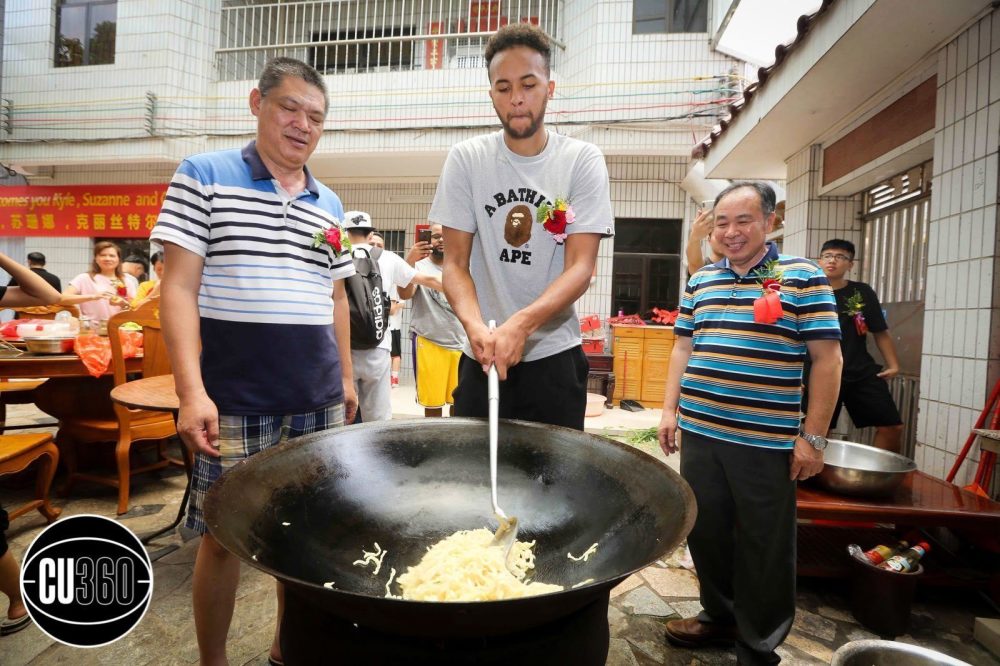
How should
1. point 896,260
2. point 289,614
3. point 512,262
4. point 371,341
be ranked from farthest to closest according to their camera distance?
point 896,260 < point 371,341 < point 512,262 < point 289,614

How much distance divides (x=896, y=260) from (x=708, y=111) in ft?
13.1

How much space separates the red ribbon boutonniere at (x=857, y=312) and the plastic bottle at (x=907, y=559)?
1.76 m

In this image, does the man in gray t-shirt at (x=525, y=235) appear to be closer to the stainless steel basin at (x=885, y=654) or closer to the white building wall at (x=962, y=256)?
the stainless steel basin at (x=885, y=654)

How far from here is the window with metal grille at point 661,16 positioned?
8352 mm

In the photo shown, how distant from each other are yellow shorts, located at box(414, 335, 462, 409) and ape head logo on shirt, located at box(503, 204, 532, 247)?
2925mm

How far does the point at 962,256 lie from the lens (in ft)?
10.6

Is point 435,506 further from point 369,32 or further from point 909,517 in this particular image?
point 369,32

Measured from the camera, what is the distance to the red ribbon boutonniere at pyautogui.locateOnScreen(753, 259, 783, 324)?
2120 millimetres

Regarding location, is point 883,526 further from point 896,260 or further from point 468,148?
point 468,148

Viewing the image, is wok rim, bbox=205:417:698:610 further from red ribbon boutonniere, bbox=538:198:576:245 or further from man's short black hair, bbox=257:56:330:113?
man's short black hair, bbox=257:56:330:113

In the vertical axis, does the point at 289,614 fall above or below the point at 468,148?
below

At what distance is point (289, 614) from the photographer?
1.07 meters

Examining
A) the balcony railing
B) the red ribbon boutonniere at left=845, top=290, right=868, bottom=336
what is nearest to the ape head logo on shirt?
the red ribbon boutonniere at left=845, top=290, right=868, bottom=336

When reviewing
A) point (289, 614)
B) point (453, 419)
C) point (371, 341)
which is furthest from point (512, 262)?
point (371, 341)
